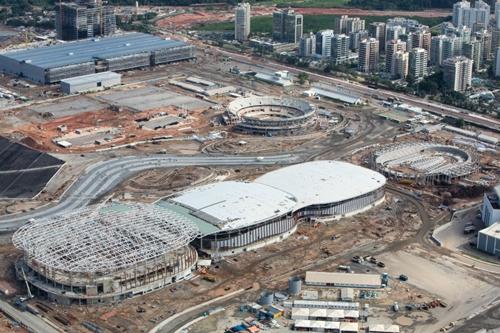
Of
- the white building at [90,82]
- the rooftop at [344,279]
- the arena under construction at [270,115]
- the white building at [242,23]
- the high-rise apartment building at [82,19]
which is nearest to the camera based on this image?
the rooftop at [344,279]

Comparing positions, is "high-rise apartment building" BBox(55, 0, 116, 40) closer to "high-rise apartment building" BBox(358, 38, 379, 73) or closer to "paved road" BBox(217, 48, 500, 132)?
"paved road" BBox(217, 48, 500, 132)

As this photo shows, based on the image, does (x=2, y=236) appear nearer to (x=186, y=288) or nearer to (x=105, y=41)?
(x=186, y=288)

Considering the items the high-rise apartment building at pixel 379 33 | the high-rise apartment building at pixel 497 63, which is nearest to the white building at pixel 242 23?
the high-rise apartment building at pixel 379 33

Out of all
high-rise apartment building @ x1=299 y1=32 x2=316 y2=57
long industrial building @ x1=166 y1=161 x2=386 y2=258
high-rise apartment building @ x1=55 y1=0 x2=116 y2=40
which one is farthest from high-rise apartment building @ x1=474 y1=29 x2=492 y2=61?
long industrial building @ x1=166 y1=161 x2=386 y2=258

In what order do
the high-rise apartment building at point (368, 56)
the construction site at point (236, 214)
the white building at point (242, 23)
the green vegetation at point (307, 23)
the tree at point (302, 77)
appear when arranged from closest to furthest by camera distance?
the construction site at point (236, 214), the tree at point (302, 77), the high-rise apartment building at point (368, 56), the white building at point (242, 23), the green vegetation at point (307, 23)

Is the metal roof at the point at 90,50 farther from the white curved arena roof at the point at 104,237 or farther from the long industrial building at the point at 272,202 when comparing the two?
the white curved arena roof at the point at 104,237

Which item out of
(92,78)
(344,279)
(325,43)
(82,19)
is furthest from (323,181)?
(82,19)

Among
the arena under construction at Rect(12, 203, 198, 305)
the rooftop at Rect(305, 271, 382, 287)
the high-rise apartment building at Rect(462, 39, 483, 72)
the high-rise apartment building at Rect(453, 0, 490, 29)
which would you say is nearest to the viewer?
the arena under construction at Rect(12, 203, 198, 305)

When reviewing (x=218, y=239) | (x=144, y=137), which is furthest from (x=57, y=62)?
(x=218, y=239)
